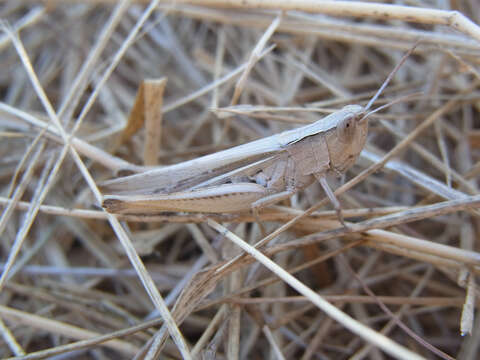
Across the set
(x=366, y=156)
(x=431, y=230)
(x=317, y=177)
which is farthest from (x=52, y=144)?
(x=431, y=230)

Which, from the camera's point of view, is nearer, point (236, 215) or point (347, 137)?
point (347, 137)

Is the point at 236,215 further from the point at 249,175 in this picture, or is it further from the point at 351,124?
the point at 351,124

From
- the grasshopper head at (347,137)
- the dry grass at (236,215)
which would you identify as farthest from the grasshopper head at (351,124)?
the dry grass at (236,215)

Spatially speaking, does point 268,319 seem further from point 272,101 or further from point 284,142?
point 272,101

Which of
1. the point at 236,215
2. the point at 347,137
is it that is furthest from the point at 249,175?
the point at 347,137

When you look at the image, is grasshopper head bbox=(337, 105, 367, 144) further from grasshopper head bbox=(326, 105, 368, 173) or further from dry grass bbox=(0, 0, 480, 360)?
dry grass bbox=(0, 0, 480, 360)

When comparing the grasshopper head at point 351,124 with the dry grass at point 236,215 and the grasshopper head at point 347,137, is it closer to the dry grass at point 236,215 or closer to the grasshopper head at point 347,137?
the grasshopper head at point 347,137
